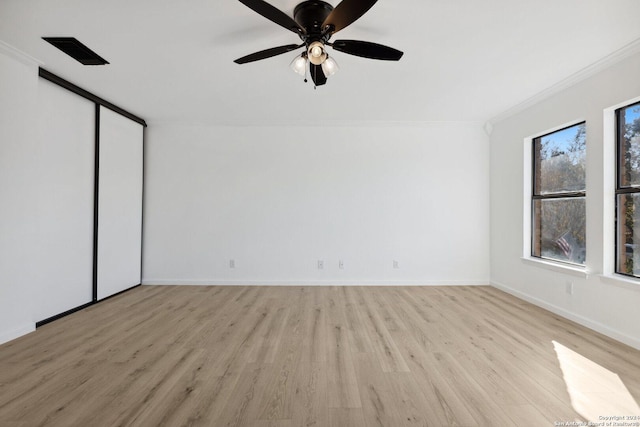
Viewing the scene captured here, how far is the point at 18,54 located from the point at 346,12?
303 centimetres

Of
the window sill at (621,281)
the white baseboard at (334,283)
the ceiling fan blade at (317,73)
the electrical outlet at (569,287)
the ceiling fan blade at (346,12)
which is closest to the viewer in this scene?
the ceiling fan blade at (346,12)

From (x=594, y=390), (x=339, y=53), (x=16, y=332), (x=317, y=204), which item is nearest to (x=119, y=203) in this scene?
(x=16, y=332)

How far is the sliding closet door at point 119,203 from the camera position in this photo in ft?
12.4

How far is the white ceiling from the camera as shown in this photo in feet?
6.83

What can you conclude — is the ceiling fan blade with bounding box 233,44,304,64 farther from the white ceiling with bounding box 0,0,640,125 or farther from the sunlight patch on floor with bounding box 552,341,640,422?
the sunlight patch on floor with bounding box 552,341,640,422

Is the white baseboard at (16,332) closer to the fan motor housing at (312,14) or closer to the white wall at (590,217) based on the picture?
the fan motor housing at (312,14)

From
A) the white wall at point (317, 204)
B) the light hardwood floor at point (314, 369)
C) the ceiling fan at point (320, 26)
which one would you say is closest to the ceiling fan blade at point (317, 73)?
the ceiling fan at point (320, 26)

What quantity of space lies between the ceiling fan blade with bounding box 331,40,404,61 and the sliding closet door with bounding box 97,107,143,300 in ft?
11.2

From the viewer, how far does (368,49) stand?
6.83 feet

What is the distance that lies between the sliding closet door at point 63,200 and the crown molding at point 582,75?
5.50 meters

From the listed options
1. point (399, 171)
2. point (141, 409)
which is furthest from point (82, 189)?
point (399, 171)

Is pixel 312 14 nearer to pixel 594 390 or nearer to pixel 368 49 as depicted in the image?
pixel 368 49

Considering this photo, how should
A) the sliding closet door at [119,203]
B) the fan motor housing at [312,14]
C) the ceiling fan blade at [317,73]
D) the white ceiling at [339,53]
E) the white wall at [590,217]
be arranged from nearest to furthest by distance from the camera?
the fan motor housing at [312,14] → the white ceiling at [339,53] → the ceiling fan blade at [317,73] → the white wall at [590,217] → the sliding closet door at [119,203]

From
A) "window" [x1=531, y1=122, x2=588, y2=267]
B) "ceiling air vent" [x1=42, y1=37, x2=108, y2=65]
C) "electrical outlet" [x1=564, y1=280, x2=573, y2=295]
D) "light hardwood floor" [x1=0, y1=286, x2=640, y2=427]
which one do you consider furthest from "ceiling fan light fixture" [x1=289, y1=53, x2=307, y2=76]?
"electrical outlet" [x1=564, y1=280, x2=573, y2=295]
